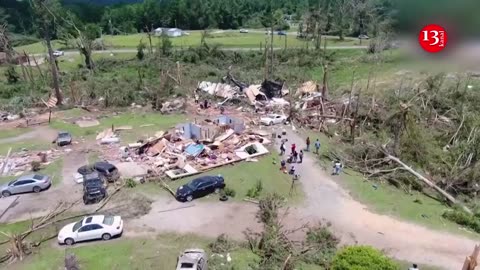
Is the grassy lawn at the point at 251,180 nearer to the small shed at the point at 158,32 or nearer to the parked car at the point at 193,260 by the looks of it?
the parked car at the point at 193,260

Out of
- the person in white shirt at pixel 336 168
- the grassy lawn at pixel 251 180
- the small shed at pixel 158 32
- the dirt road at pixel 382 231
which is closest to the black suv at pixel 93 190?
the grassy lawn at pixel 251 180

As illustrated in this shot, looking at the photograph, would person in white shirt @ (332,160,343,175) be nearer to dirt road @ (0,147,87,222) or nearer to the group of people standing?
the group of people standing

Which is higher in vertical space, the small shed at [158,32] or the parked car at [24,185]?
the small shed at [158,32]

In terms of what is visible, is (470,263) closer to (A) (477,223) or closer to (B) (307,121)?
(A) (477,223)

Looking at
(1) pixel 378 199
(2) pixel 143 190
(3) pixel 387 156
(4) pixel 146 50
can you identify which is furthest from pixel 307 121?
(4) pixel 146 50

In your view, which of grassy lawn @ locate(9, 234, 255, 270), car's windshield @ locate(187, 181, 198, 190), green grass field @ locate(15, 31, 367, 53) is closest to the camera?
grassy lawn @ locate(9, 234, 255, 270)

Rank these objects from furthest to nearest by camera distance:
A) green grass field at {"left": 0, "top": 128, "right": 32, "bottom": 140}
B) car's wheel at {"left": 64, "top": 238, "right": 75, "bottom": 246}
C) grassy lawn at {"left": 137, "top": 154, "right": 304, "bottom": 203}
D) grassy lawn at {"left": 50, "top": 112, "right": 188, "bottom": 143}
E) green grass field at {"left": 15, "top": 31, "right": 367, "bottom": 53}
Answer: green grass field at {"left": 15, "top": 31, "right": 367, "bottom": 53}
green grass field at {"left": 0, "top": 128, "right": 32, "bottom": 140}
grassy lawn at {"left": 50, "top": 112, "right": 188, "bottom": 143}
grassy lawn at {"left": 137, "top": 154, "right": 304, "bottom": 203}
car's wheel at {"left": 64, "top": 238, "right": 75, "bottom": 246}

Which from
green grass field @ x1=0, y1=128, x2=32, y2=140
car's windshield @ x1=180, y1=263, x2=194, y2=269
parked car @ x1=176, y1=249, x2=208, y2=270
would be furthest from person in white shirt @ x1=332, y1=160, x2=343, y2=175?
green grass field @ x1=0, y1=128, x2=32, y2=140
